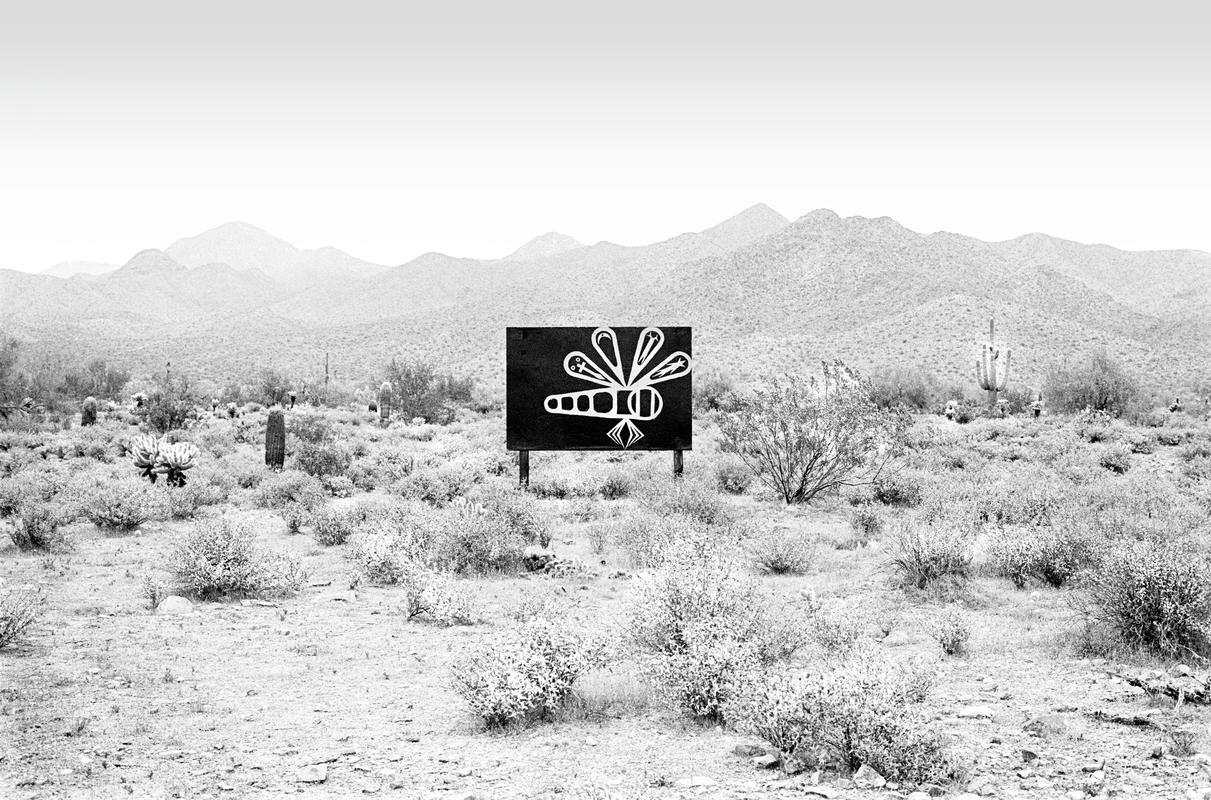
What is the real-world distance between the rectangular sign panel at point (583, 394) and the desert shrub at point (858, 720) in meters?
11.6

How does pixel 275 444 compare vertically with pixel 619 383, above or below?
below

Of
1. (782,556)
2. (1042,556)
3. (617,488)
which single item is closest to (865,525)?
(782,556)

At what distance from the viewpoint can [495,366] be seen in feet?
206

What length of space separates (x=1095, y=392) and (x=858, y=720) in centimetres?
3364

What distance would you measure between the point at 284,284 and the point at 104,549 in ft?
504

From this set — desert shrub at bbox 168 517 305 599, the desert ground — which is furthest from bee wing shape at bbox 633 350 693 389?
desert shrub at bbox 168 517 305 599

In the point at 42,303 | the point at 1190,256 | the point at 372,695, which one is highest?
the point at 1190,256

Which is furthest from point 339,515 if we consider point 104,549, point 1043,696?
point 1043,696

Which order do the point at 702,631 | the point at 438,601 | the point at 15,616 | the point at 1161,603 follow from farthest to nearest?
the point at 438,601 → the point at 15,616 → the point at 1161,603 → the point at 702,631

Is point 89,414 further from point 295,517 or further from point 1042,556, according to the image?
point 1042,556

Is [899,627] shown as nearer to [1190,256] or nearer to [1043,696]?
[1043,696]

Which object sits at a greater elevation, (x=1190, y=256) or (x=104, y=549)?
(x=1190, y=256)

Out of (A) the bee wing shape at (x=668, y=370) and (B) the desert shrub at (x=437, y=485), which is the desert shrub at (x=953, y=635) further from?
(A) the bee wing shape at (x=668, y=370)

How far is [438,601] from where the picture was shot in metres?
9.19
